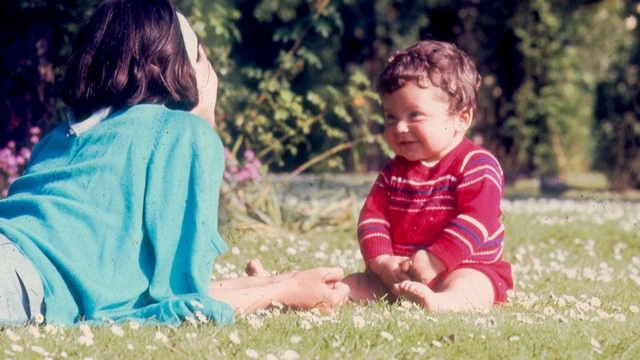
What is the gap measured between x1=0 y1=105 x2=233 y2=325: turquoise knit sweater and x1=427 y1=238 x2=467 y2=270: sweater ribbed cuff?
3.25 feet

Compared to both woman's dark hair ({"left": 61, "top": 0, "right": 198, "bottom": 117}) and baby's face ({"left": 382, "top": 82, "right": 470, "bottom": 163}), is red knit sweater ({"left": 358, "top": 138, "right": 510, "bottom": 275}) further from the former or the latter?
woman's dark hair ({"left": 61, "top": 0, "right": 198, "bottom": 117})

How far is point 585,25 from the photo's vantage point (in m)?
18.6

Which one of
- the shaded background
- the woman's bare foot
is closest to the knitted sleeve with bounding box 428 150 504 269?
the woman's bare foot

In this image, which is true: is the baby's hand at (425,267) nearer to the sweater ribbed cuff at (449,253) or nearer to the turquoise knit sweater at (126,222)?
the sweater ribbed cuff at (449,253)

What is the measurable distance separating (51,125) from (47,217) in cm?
385

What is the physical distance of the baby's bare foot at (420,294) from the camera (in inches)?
128

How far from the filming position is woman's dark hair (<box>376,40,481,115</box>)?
3668mm

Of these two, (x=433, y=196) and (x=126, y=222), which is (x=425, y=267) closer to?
(x=433, y=196)

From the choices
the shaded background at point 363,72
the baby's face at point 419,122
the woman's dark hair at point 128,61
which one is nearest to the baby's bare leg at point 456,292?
the baby's face at point 419,122

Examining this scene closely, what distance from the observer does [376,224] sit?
381 cm

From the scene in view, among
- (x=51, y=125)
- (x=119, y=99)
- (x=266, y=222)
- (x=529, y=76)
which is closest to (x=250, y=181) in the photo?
(x=266, y=222)

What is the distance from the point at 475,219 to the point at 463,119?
0.54 metres

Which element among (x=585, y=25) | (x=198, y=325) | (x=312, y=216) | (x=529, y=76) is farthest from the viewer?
(x=585, y=25)

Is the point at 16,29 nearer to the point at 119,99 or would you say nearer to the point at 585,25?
the point at 119,99
